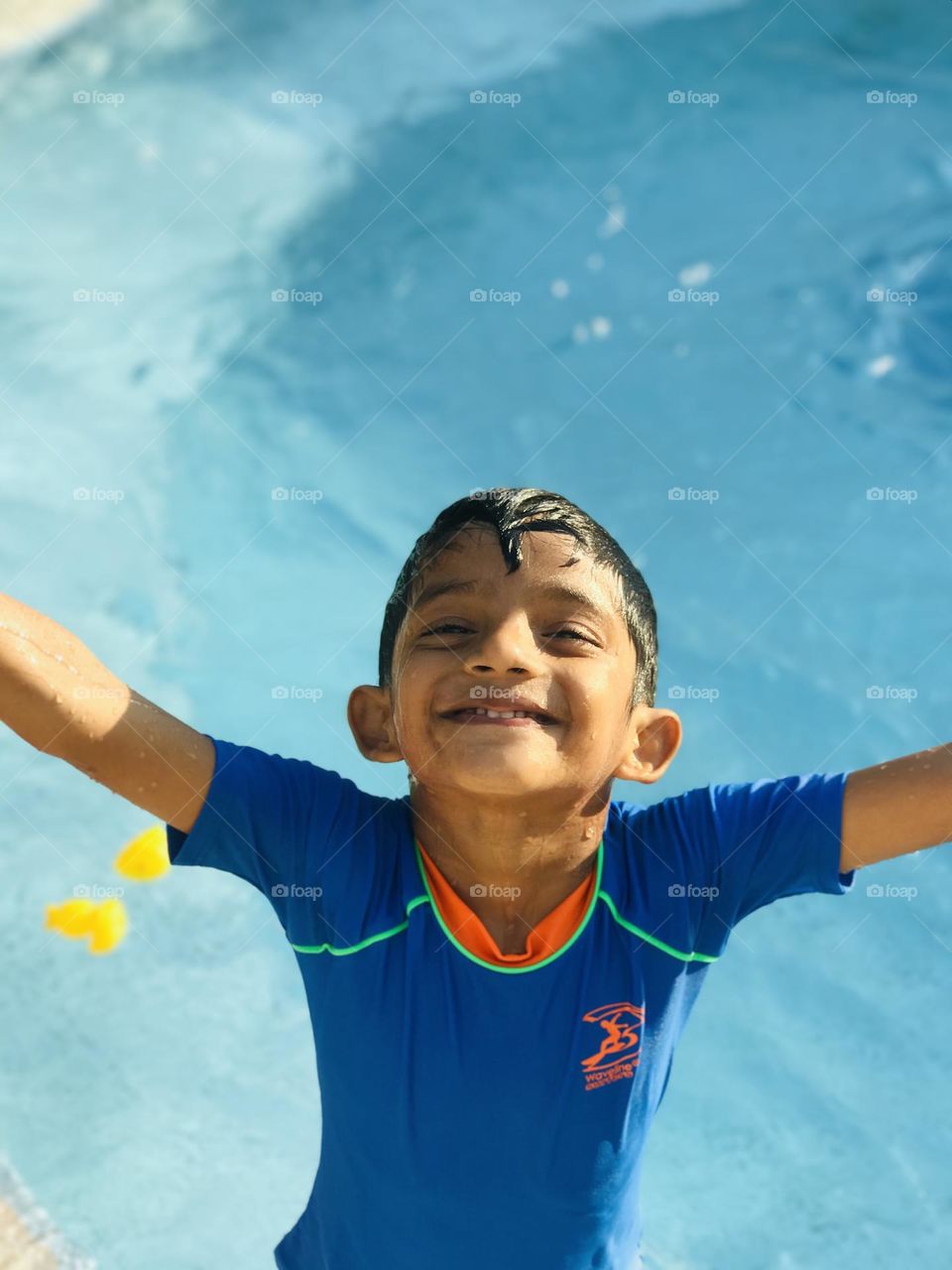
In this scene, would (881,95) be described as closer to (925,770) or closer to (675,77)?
(675,77)

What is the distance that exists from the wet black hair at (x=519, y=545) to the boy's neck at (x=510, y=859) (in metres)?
0.20

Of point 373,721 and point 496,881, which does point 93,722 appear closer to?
point 373,721

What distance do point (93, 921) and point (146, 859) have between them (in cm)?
24

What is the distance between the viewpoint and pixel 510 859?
5.96ft

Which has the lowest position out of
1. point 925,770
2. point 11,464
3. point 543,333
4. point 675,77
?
point 11,464

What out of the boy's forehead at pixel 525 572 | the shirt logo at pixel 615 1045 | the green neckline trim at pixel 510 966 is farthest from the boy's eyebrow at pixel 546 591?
the shirt logo at pixel 615 1045

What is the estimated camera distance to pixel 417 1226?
1.78 m

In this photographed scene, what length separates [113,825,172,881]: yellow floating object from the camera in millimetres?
3993

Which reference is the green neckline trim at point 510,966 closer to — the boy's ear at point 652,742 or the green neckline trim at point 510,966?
the green neckline trim at point 510,966

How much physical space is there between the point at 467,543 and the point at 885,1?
16.3 ft

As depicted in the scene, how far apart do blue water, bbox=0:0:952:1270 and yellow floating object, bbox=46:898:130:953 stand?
6 centimetres

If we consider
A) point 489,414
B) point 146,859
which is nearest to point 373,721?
point 146,859

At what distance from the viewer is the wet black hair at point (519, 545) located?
187 cm

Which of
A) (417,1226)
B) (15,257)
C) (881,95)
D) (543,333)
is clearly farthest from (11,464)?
(417,1226)
